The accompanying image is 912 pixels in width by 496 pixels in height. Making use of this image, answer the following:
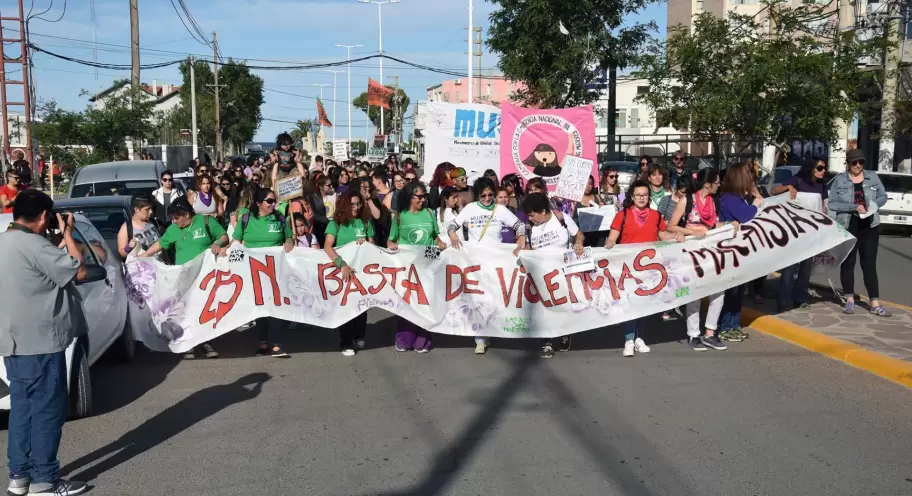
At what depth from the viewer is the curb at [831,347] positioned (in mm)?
7977

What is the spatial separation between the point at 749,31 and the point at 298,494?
20.3 m

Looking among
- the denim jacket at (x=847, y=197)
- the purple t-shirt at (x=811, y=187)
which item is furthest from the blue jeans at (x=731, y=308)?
the purple t-shirt at (x=811, y=187)

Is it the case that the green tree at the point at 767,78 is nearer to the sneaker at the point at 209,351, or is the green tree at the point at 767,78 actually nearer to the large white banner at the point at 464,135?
the large white banner at the point at 464,135

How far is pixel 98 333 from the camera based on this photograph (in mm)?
7766

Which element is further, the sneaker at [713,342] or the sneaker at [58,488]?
the sneaker at [713,342]

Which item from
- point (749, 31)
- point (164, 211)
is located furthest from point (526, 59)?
point (164, 211)

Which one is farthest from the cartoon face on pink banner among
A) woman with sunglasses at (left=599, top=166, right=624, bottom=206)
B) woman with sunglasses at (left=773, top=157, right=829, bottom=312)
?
woman with sunglasses at (left=773, top=157, right=829, bottom=312)

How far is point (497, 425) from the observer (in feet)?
22.3

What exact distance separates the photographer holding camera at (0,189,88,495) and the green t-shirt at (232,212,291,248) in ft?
12.6

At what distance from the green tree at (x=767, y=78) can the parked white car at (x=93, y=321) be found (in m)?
16.2

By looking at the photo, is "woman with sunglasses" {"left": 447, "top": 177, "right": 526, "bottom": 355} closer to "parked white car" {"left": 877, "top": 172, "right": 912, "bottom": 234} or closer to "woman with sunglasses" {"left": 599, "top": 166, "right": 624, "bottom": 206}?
"woman with sunglasses" {"left": 599, "top": 166, "right": 624, "bottom": 206}

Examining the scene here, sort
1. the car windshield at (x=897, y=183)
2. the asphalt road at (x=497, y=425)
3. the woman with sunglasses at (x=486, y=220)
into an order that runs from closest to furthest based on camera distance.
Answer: the asphalt road at (x=497, y=425) → the woman with sunglasses at (x=486, y=220) → the car windshield at (x=897, y=183)

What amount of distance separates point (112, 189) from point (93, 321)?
10.0 meters

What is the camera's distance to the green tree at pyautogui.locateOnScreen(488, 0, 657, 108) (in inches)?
1200
